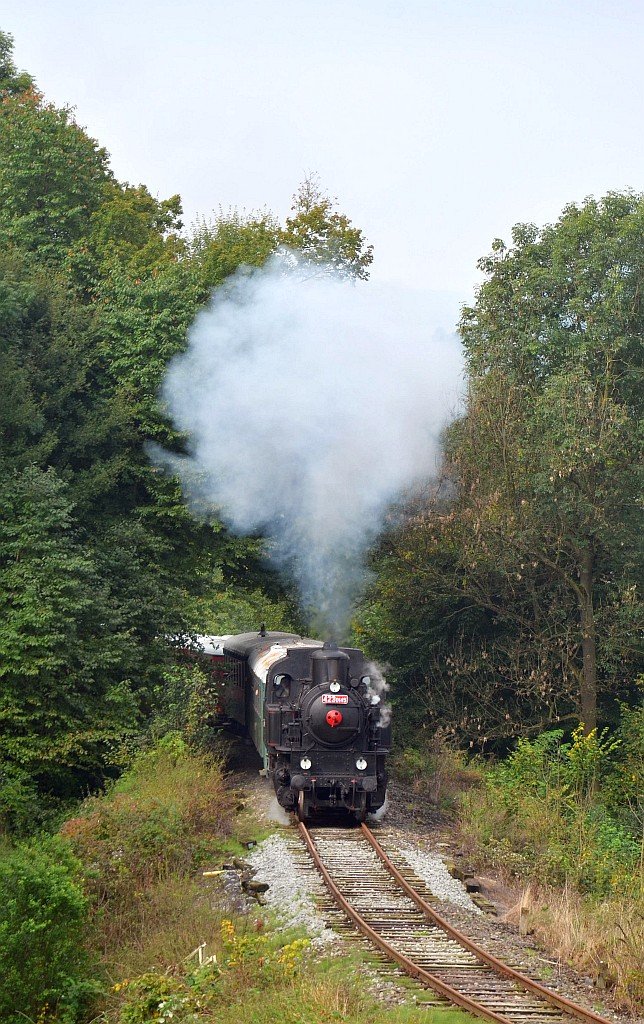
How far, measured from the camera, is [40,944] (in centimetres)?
1145

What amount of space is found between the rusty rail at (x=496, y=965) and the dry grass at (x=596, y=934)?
63 cm

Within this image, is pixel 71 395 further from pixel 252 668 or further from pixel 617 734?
pixel 617 734

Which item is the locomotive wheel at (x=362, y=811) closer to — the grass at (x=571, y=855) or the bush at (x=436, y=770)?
the grass at (x=571, y=855)

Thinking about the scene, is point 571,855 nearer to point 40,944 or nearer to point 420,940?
point 420,940

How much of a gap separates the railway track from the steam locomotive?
796 millimetres

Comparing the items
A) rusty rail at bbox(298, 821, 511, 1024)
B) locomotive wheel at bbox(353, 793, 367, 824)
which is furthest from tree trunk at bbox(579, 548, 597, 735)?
rusty rail at bbox(298, 821, 511, 1024)

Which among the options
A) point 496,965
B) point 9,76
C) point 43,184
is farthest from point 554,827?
point 9,76

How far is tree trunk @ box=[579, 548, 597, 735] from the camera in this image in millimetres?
23328

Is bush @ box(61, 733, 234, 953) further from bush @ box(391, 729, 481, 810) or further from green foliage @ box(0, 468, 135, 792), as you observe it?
bush @ box(391, 729, 481, 810)

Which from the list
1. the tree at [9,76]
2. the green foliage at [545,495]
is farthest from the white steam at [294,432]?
the tree at [9,76]

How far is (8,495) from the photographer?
20.6 metres

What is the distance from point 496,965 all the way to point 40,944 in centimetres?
485

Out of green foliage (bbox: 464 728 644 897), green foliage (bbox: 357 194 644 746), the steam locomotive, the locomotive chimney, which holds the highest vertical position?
green foliage (bbox: 357 194 644 746)

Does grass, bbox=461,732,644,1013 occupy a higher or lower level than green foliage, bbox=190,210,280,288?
lower
